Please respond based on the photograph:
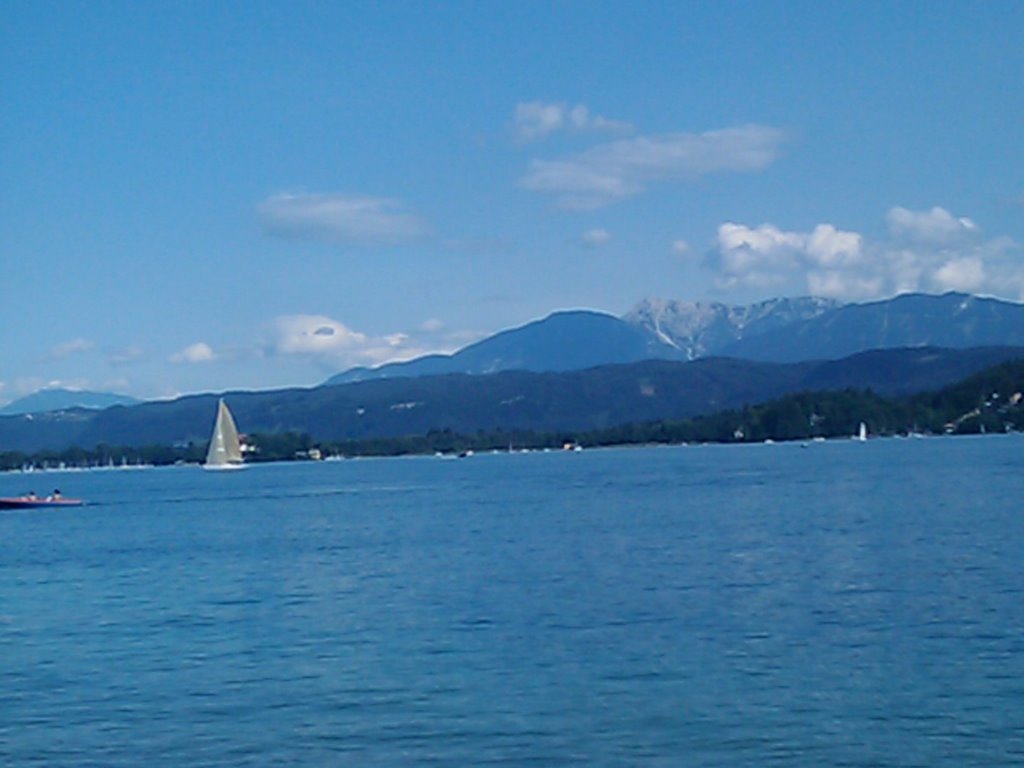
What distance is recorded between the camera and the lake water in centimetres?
2144

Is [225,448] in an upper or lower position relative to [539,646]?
upper

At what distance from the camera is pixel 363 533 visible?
65688 millimetres

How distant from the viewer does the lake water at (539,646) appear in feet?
70.3

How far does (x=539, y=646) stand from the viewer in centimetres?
2912

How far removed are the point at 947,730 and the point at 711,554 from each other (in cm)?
2543

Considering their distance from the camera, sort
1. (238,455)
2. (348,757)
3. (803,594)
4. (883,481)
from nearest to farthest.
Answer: (348,757)
(803,594)
(883,481)
(238,455)

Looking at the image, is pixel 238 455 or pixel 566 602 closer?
pixel 566 602

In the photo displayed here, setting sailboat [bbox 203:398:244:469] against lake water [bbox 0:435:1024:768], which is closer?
lake water [bbox 0:435:1024:768]

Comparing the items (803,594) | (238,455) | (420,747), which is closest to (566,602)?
(803,594)

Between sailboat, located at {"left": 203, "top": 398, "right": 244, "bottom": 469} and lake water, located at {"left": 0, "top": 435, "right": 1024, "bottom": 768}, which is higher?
sailboat, located at {"left": 203, "top": 398, "right": 244, "bottom": 469}

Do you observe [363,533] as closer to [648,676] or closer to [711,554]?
[711,554]

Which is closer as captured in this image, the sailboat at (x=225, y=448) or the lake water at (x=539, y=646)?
the lake water at (x=539, y=646)

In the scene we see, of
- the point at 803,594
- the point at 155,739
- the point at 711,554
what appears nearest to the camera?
the point at 155,739

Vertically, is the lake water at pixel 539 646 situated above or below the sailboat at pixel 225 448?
Result: below
